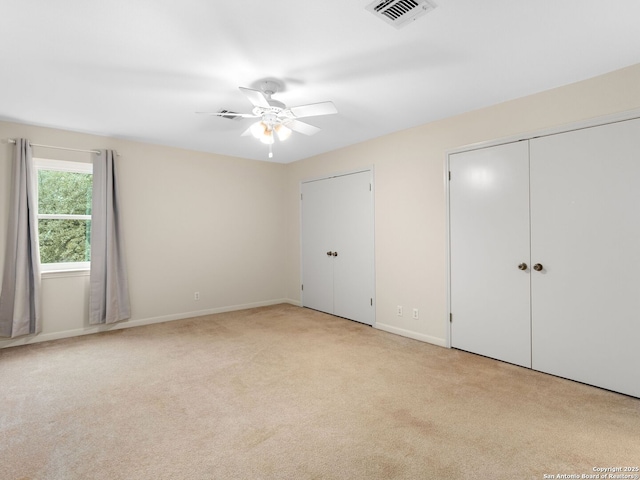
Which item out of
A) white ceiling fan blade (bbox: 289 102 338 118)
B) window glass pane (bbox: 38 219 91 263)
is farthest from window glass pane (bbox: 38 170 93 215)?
white ceiling fan blade (bbox: 289 102 338 118)

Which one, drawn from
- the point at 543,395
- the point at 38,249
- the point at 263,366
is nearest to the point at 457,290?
the point at 543,395

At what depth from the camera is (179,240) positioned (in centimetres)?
495

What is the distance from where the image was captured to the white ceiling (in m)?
1.92

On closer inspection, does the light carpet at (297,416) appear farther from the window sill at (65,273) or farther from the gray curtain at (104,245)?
the window sill at (65,273)

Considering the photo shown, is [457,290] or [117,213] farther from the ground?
[117,213]

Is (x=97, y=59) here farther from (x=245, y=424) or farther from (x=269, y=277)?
(x=269, y=277)

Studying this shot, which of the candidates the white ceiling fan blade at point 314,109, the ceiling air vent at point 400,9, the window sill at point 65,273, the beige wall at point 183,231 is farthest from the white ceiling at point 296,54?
the window sill at point 65,273

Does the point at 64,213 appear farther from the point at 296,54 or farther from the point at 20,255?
the point at 296,54

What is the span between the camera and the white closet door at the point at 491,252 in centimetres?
311

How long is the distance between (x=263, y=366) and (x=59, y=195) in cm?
328

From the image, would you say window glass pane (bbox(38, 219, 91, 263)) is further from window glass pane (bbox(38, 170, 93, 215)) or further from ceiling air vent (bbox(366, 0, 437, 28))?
ceiling air vent (bbox(366, 0, 437, 28))

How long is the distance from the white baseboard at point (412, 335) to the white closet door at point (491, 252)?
0.14 meters

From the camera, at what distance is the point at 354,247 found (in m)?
4.75

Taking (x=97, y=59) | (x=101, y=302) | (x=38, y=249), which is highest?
(x=97, y=59)
